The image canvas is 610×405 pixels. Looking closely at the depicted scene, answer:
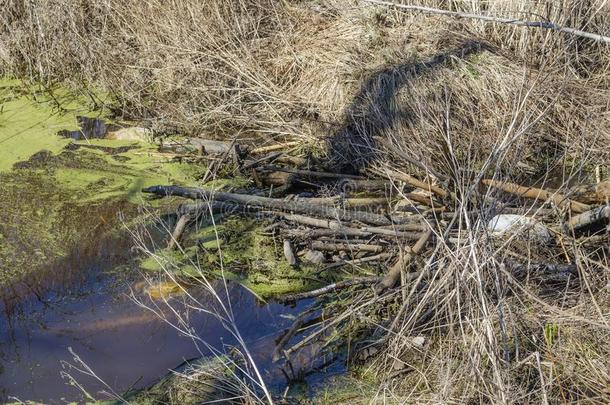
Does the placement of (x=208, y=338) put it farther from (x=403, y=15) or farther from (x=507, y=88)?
(x=403, y=15)

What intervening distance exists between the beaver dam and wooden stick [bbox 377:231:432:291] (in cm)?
2

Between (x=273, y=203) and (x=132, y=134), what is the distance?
2037 millimetres

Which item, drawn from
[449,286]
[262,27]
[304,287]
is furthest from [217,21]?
[449,286]

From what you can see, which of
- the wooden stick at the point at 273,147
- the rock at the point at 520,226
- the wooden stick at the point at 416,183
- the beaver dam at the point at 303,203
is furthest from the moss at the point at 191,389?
the wooden stick at the point at 273,147

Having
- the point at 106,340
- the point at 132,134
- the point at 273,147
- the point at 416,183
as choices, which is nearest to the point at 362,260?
the point at 416,183

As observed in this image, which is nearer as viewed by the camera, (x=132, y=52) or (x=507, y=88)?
(x=507, y=88)

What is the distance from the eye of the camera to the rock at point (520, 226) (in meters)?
3.81

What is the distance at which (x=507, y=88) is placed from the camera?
20.2 ft

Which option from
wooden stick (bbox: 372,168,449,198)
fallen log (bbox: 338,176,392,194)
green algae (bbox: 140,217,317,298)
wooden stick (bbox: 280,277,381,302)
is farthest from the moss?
fallen log (bbox: 338,176,392,194)

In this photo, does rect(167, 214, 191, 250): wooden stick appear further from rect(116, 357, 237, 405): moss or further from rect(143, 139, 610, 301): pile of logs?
rect(116, 357, 237, 405): moss

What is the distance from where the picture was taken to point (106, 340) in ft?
14.4

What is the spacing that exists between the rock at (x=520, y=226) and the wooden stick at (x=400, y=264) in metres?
0.38

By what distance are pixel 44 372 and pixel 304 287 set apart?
149 centimetres

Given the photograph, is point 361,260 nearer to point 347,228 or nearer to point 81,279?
point 347,228
